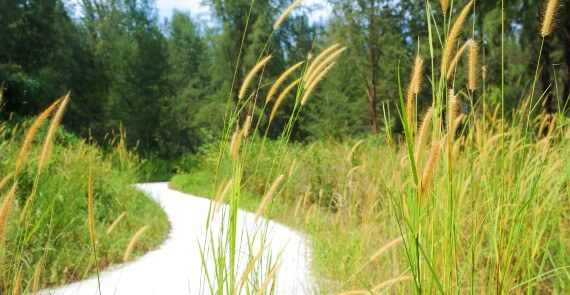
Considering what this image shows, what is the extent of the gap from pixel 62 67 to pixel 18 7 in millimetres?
3540

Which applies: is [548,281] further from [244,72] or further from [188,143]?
[188,143]

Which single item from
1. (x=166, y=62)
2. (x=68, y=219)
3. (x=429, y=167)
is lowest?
(x=68, y=219)

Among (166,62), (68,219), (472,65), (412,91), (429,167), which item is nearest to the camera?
(429,167)

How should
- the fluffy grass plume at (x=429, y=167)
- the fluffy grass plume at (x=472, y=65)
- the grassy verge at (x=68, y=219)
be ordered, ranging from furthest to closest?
the grassy verge at (x=68, y=219), the fluffy grass plume at (x=472, y=65), the fluffy grass plume at (x=429, y=167)

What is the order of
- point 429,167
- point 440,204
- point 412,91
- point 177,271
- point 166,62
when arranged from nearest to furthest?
point 429,167
point 412,91
point 440,204
point 177,271
point 166,62

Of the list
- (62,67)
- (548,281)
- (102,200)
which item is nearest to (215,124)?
(62,67)

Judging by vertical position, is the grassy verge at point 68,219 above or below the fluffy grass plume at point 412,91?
below

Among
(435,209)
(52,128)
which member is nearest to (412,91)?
(435,209)

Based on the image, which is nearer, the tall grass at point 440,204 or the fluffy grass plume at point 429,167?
the fluffy grass plume at point 429,167

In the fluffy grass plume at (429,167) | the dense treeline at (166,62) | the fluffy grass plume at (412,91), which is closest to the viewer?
the fluffy grass plume at (429,167)

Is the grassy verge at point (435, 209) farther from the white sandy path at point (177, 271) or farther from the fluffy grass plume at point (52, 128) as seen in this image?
the fluffy grass plume at point (52, 128)

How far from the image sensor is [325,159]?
23.5 ft

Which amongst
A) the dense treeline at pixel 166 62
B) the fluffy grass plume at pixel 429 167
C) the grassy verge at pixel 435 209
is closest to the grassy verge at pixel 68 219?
the grassy verge at pixel 435 209

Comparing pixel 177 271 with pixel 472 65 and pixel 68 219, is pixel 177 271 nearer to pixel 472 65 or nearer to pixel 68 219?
pixel 68 219
